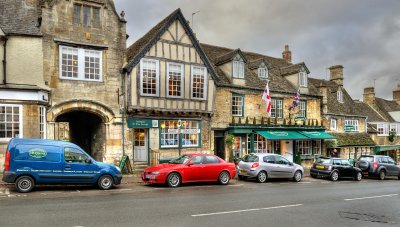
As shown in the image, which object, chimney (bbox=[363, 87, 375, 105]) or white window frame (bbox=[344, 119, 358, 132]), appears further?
chimney (bbox=[363, 87, 375, 105])

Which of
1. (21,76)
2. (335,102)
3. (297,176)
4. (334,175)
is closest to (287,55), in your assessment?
(335,102)

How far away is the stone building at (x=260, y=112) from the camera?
2558 centimetres

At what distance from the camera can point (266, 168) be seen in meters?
19.0

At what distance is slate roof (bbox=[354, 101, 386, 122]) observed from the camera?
3981cm

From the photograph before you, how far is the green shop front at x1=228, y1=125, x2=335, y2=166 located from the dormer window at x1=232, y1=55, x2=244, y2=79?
390 cm

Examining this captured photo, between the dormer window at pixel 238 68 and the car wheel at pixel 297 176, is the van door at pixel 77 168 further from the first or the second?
the dormer window at pixel 238 68

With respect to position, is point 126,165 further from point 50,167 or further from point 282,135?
point 282,135

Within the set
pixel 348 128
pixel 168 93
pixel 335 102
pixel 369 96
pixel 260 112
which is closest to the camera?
pixel 168 93

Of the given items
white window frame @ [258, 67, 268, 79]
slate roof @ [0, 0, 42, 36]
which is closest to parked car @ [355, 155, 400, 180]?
white window frame @ [258, 67, 268, 79]

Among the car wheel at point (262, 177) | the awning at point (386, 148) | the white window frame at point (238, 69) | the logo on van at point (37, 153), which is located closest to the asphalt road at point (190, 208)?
the logo on van at point (37, 153)

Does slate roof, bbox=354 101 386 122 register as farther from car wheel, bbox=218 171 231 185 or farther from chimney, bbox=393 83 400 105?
car wheel, bbox=218 171 231 185

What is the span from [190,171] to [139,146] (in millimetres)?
6706

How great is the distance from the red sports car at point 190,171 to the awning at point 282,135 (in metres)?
9.09

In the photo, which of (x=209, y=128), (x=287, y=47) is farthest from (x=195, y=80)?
(x=287, y=47)
